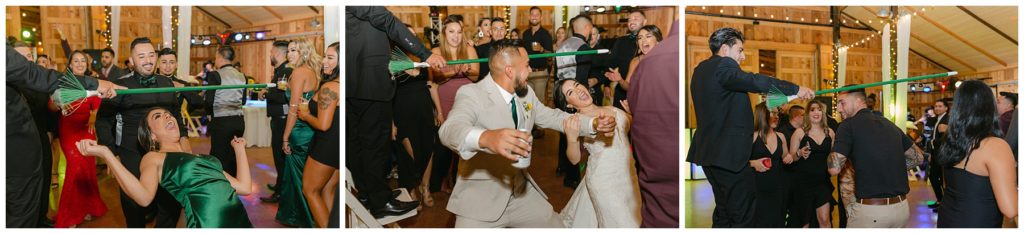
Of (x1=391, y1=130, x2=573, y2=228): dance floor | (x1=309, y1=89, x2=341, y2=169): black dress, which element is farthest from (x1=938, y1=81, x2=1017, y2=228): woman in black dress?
(x1=309, y1=89, x2=341, y2=169): black dress

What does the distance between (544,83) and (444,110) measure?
1.60ft

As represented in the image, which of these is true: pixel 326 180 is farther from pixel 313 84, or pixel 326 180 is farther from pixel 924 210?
pixel 924 210

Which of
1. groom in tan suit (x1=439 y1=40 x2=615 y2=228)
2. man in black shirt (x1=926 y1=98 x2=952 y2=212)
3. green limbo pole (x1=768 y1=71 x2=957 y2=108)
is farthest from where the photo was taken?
man in black shirt (x1=926 y1=98 x2=952 y2=212)

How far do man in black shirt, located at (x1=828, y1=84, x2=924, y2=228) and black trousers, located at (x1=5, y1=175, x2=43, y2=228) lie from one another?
380cm

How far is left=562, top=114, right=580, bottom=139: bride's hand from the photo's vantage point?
10.9ft

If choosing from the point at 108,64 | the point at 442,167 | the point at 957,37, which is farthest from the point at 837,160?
the point at 108,64

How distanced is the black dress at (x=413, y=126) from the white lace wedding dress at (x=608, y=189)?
0.72 m

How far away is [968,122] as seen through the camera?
345 centimetres

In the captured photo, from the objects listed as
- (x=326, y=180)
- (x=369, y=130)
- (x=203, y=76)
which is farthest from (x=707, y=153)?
(x=203, y=76)

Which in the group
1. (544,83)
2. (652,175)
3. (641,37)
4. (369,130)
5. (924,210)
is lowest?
(924,210)

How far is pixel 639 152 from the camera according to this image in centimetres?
366

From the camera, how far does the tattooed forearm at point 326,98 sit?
3.62 metres

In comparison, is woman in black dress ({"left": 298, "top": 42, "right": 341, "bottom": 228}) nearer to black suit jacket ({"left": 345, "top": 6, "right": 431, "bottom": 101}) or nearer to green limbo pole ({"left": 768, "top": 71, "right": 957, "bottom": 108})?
black suit jacket ({"left": 345, "top": 6, "right": 431, "bottom": 101})

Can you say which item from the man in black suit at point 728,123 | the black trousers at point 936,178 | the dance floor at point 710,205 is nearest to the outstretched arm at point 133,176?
the man in black suit at point 728,123
